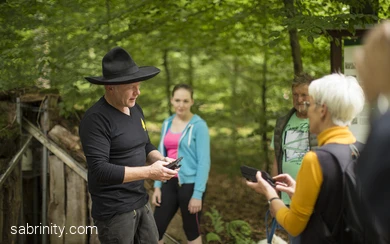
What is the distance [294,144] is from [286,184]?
1.40 meters

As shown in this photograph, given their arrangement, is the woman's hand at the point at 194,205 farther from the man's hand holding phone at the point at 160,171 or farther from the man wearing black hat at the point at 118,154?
the man's hand holding phone at the point at 160,171

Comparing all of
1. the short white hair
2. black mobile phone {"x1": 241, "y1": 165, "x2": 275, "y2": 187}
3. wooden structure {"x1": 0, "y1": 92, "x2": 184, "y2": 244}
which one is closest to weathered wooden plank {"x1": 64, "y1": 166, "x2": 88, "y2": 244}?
wooden structure {"x1": 0, "y1": 92, "x2": 184, "y2": 244}

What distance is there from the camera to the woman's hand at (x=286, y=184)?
2951 millimetres

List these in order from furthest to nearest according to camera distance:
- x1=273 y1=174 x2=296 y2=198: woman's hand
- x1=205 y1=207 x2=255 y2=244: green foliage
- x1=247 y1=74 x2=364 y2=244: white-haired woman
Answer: x1=205 y1=207 x2=255 y2=244: green foliage, x1=273 y1=174 x2=296 y2=198: woman's hand, x1=247 y1=74 x2=364 y2=244: white-haired woman

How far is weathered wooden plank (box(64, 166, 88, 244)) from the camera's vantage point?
5.47 m

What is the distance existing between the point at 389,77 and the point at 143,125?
2.36 m

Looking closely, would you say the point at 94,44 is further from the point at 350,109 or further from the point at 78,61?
the point at 350,109

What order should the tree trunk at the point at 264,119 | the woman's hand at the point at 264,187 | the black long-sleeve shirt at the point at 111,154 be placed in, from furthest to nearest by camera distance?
the tree trunk at the point at 264,119 → the black long-sleeve shirt at the point at 111,154 → the woman's hand at the point at 264,187

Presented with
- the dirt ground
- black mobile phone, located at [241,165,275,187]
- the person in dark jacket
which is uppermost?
the person in dark jacket

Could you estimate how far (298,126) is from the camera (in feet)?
14.5

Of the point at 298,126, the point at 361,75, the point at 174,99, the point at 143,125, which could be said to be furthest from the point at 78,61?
the point at 361,75

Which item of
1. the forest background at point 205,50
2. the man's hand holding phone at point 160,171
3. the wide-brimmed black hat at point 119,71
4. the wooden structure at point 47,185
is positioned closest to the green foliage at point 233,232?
the forest background at point 205,50

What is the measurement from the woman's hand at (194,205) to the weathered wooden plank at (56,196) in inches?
60.0

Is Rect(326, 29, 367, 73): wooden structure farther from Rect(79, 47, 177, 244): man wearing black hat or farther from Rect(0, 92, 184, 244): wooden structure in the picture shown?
Rect(0, 92, 184, 244): wooden structure
